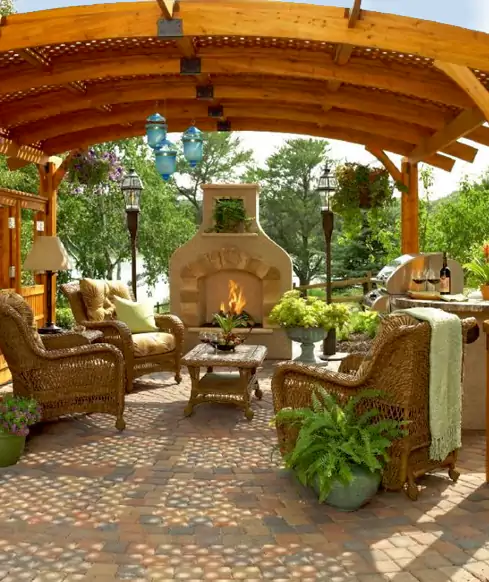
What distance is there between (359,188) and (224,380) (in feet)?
11.9

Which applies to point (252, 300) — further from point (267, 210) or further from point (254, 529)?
point (267, 210)

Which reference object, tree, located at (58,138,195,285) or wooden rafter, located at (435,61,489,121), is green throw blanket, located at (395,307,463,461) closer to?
wooden rafter, located at (435,61,489,121)

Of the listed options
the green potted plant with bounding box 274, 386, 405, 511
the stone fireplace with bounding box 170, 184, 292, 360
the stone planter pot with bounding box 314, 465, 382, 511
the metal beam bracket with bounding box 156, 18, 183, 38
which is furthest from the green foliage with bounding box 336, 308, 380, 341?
the stone planter pot with bounding box 314, 465, 382, 511

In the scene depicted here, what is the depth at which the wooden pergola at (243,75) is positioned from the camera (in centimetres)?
497

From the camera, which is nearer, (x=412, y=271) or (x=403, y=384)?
(x=403, y=384)

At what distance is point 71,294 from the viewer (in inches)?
270

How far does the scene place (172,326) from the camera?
7.15 meters

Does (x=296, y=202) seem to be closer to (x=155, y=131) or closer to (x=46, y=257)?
(x=46, y=257)

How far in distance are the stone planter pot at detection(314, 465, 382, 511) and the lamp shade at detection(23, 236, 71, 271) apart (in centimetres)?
433

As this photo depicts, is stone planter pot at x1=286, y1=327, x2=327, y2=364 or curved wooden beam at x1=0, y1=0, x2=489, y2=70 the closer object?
curved wooden beam at x1=0, y1=0, x2=489, y2=70

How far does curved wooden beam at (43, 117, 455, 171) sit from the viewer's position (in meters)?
9.12

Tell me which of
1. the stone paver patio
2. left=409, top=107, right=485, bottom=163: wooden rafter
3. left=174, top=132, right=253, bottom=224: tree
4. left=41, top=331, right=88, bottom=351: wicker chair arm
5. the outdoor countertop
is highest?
left=174, top=132, right=253, bottom=224: tree

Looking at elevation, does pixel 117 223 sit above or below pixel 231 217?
above

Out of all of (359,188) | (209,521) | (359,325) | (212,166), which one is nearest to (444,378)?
(209,521)
